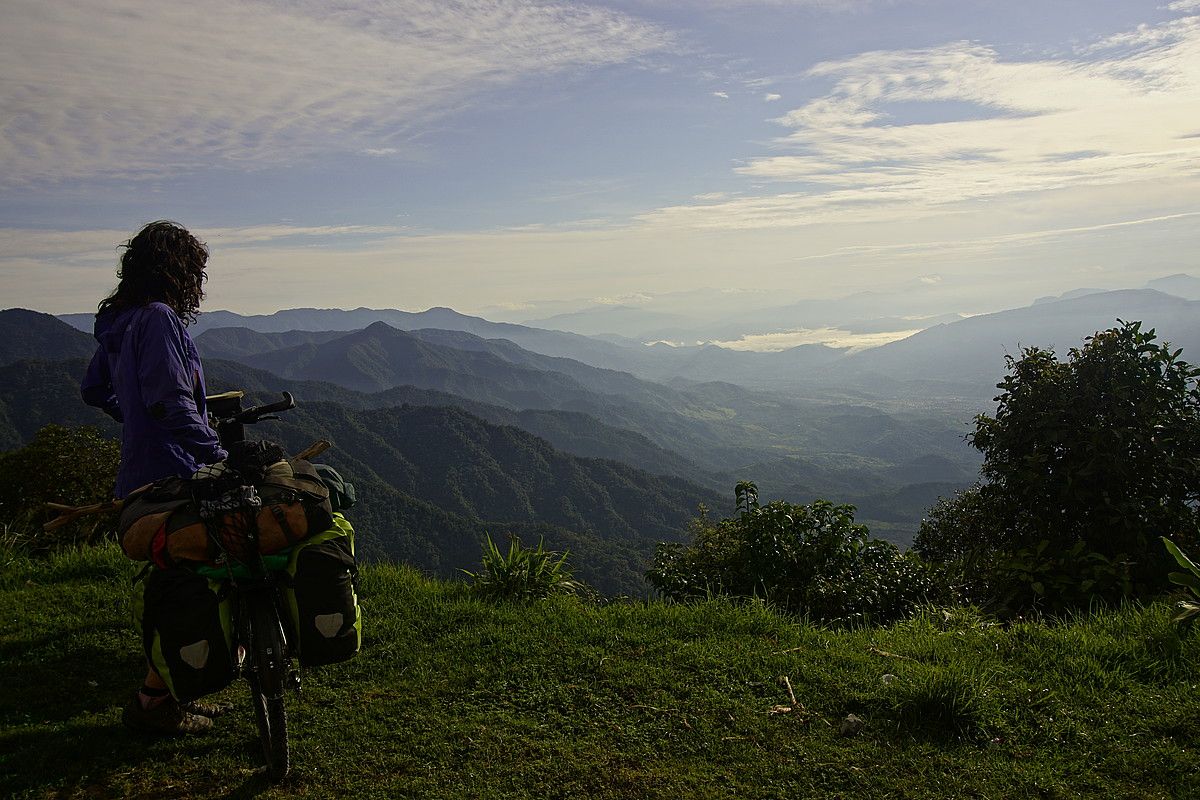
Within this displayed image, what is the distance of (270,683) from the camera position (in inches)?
140

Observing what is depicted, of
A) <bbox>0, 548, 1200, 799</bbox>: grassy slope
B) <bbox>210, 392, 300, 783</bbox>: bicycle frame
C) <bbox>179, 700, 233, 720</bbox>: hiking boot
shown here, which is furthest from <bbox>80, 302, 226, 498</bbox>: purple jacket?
<bbox>0, 548, 1200, 799</bbox>: grassy slope

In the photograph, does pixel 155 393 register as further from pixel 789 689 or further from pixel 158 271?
pixel 789 689

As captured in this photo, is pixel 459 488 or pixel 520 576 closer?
pixel 520 576

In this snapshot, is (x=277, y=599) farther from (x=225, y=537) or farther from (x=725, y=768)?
(x=725, y=768)

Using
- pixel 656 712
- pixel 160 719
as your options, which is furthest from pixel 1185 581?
pixel 160 719

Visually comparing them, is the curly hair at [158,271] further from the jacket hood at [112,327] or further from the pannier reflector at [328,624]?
the pannier reflector at [328,624]

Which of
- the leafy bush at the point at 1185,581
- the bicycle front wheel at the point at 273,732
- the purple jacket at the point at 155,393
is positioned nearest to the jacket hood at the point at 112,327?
the purple jacket at the point at 155,393

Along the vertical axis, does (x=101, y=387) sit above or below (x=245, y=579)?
above

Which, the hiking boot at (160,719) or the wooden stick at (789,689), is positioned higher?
the hiking boot at (160,719)

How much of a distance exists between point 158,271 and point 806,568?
6046 millimetres

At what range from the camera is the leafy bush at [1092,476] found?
6.62 m

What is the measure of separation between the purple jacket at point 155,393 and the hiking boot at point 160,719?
1237 mm

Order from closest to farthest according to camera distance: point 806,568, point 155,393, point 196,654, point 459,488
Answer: point 196,654 < point 155,393 < point 806,568 < point 459,488

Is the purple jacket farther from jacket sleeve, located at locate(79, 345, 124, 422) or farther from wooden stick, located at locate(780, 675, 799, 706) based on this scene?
wooden stick, located at locate(780, 675, 799, 706)
